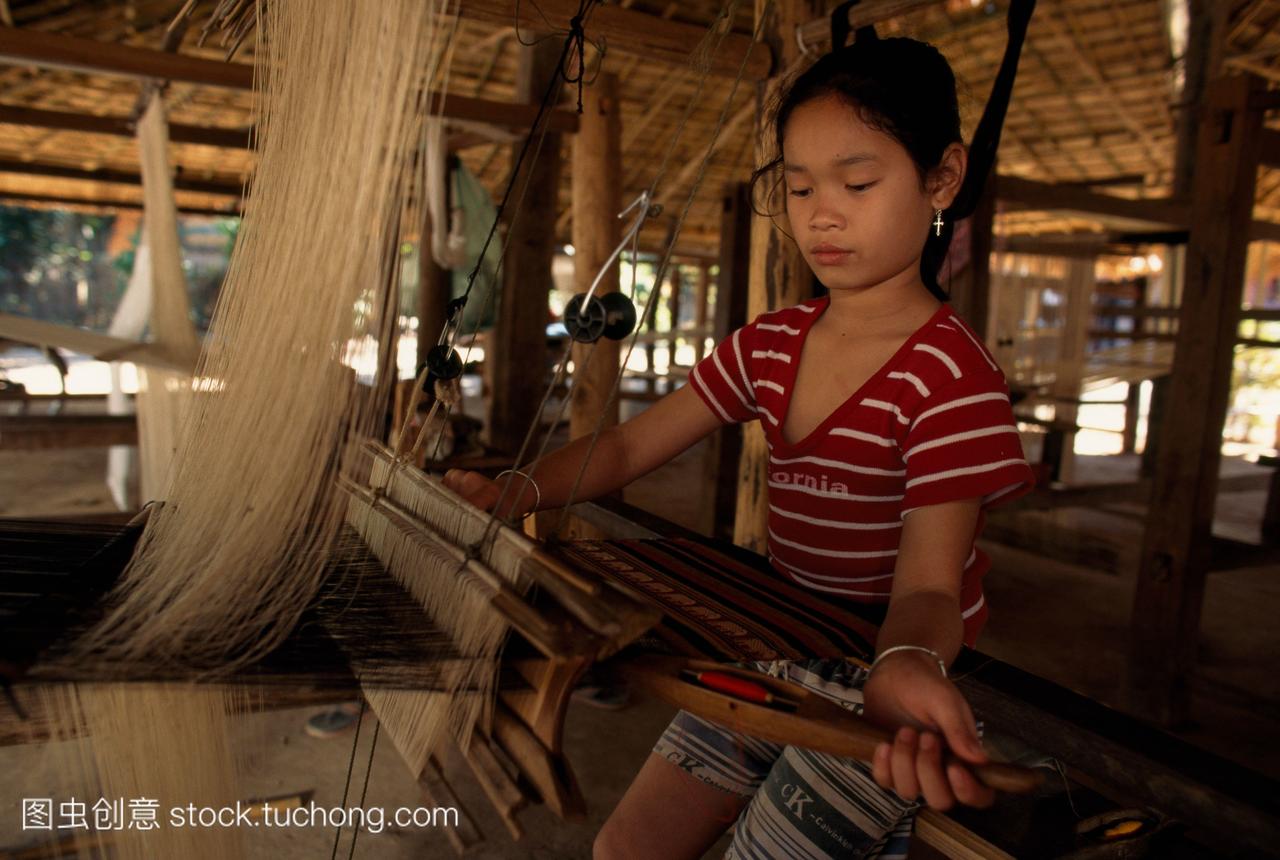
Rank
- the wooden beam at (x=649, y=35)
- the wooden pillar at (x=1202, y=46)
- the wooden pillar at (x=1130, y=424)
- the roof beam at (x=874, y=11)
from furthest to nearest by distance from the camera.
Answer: the wooden pillar at (x=1130, y=424), the wooden pillar at (x=1202, y=46), the wooden beam at (x=649, y=35), the roof beam at (x=874, y=11)

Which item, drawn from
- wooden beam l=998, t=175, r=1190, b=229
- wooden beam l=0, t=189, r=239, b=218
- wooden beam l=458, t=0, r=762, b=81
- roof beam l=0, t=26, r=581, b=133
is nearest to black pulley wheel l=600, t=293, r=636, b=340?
wooden beam l=458, t=0, r=762, b=81

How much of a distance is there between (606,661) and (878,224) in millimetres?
543

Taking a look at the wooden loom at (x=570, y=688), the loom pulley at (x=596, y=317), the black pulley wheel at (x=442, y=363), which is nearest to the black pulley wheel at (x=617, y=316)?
the loom pulley at (x=596, y=317)

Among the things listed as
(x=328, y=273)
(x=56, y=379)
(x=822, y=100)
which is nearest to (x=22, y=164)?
(x=328, y=273)

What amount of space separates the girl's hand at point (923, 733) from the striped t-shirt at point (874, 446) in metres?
0.24

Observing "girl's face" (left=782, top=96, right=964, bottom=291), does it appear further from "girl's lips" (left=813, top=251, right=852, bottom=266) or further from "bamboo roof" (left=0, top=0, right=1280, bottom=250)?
"bamboo roof" (left=0, top=0, right=1280, bottom=250)

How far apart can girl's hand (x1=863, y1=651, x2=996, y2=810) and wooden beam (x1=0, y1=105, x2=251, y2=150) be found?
9.53ft

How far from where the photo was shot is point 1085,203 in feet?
12.0

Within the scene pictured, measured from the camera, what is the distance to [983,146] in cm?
106

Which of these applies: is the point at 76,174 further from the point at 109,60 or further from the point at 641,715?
the point at 641,715

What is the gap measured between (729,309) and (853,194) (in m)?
2.64

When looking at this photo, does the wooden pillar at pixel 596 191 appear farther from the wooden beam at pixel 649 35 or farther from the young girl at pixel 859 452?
the young girl at pixel 859 452

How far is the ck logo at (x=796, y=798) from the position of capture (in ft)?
3.06

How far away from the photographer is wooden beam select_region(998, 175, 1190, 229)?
3461 millimetres
